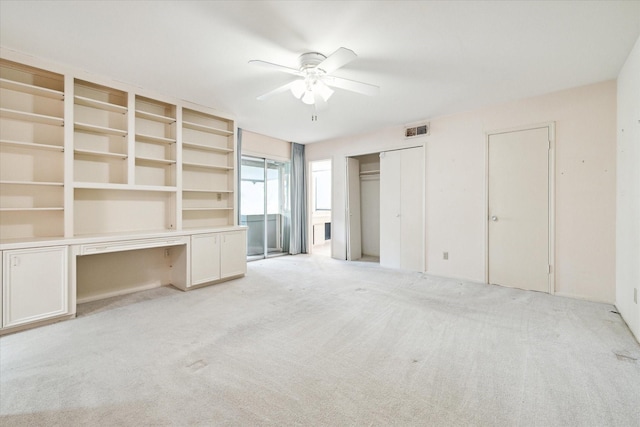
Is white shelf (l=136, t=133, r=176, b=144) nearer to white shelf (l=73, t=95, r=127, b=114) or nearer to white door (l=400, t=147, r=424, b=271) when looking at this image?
white shelf (l=73, t=95, r=127, b=114)

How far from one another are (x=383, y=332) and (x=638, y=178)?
2443 mm

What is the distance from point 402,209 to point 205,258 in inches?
129

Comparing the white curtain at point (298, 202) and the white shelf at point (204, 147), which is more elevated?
the white shelf at point (204, 147)

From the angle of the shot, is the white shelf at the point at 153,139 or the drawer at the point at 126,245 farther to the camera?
the white shelf at the point at 153,139

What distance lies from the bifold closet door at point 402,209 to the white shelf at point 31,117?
447cm

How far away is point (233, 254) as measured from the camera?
417 cm

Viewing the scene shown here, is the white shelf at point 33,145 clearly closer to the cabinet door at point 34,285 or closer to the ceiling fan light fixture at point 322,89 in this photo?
the cabinet door at point 34,285

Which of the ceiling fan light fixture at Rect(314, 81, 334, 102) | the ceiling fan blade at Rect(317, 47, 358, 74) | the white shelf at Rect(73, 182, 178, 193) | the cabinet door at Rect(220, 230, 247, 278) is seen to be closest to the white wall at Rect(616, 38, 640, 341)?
the ceiling fan blade at Rect(317, 47, 358, 74)

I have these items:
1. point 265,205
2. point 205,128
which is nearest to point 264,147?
point 265,205

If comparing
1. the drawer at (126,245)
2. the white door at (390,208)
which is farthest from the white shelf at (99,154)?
the white door at (390,208)

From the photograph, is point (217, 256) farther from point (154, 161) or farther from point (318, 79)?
point (318, 79)

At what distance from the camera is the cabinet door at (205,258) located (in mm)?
3699

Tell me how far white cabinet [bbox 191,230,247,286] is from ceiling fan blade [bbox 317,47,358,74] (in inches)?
104

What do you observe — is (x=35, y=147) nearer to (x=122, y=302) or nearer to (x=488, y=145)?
(x=122, y=302)
